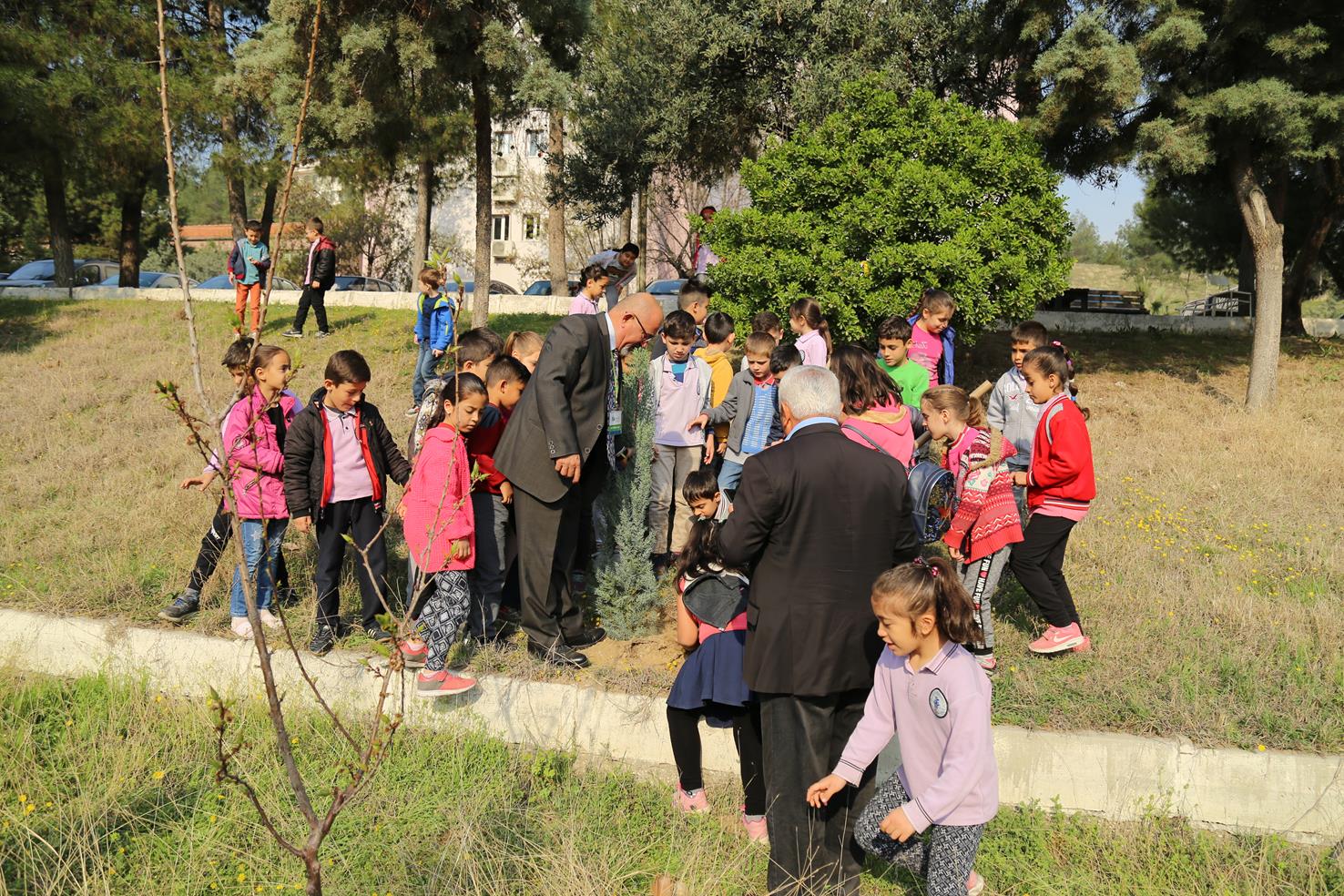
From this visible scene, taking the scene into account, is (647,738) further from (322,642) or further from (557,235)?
Answer: (557,235)

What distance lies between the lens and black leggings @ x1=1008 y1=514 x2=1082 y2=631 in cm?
507

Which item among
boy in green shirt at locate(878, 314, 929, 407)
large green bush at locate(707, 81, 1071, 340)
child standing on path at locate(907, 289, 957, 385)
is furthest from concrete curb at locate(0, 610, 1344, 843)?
large green bush at locate(707, 81, 1071, 340)

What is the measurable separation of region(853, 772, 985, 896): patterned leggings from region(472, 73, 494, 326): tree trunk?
1064 centimetres

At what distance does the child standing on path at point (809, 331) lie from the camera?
711 centimetres

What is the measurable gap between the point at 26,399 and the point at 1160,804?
1218cm

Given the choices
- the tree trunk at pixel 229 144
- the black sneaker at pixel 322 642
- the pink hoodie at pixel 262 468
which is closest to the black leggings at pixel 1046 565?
the black sneaker at pixel 322 642

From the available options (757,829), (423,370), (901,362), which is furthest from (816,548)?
(423,370)

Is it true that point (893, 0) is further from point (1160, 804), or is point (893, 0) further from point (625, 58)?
point (1160, 804)

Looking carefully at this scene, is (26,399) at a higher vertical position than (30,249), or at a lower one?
lower

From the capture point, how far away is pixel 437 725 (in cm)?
480

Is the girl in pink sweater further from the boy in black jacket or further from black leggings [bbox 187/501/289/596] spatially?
black leggings [bbox 187/501/289/596]

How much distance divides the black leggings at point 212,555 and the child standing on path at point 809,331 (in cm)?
374

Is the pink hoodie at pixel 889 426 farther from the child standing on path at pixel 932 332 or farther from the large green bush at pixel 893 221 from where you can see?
the large green bush at pixel 893 221

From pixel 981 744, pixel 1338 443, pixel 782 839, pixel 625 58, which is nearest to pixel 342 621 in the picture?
pixel 782 839
